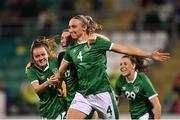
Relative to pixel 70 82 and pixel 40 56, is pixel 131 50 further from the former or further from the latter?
pixel 40 56

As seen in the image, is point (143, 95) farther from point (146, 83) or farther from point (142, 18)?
point (142, 18)

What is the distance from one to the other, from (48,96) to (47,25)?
824 cm

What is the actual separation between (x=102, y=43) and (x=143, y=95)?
919 mm

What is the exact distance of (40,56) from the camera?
344 inches

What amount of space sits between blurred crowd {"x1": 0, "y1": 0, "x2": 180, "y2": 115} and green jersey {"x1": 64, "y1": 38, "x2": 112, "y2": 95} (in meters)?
7.22

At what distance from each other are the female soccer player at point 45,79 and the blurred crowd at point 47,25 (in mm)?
6897

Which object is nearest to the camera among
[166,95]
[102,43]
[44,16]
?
[102,43]

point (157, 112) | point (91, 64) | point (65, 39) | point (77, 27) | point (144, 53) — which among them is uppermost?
point (77, 27)

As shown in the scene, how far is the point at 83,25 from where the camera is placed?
8.36 metres

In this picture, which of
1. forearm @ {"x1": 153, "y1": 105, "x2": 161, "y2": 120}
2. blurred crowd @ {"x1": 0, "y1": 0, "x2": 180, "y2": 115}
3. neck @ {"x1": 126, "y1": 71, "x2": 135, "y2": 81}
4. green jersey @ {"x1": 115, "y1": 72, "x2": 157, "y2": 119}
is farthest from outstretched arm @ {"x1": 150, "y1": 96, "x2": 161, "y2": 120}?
blurred crowd @ {"x1": 0, "y1": 0, "x2": 180, "y2": 115}

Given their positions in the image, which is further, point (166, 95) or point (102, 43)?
point (166, 95)

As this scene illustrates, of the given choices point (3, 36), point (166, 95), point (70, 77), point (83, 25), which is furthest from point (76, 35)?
point (3, 36)

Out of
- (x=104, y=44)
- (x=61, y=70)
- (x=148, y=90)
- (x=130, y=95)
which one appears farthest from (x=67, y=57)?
(x=148, y=90)

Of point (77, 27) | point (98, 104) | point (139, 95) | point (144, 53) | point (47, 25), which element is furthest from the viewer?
point (47, 25)
